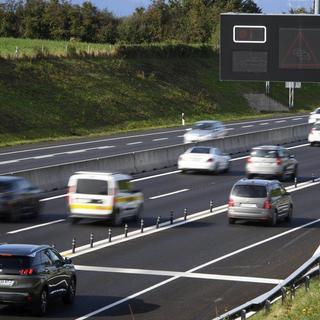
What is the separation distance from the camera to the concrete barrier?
43094 mm

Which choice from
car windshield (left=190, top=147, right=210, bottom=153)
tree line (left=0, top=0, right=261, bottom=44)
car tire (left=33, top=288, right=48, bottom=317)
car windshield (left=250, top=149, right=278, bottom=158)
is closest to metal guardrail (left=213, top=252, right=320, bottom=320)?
car tire (left=33, top=288, right=48, bottom=317)

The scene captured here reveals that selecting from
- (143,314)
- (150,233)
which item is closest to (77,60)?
(150,233)

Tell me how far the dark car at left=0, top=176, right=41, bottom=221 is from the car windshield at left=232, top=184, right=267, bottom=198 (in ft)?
21.6

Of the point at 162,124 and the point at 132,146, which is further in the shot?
the point at 162,124

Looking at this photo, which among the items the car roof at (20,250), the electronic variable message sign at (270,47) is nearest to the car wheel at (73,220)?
the electronic variable message sign at (270,47)

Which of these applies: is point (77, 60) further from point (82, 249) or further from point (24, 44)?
point (82, 249)

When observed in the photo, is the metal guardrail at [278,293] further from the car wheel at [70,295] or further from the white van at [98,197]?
the white van at [98,197]

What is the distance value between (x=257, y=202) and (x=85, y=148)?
94.0ft

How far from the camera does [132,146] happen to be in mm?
63031

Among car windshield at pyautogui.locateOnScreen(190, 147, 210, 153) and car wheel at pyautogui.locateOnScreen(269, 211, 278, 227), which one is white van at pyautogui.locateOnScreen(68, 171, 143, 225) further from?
car windshield at pyautogui.locateOnScreen(190, 147, 210, 153)

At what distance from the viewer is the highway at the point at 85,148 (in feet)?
176

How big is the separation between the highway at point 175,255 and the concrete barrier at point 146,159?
119cm

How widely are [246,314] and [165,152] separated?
3638cm

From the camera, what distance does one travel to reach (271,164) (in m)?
48.7
